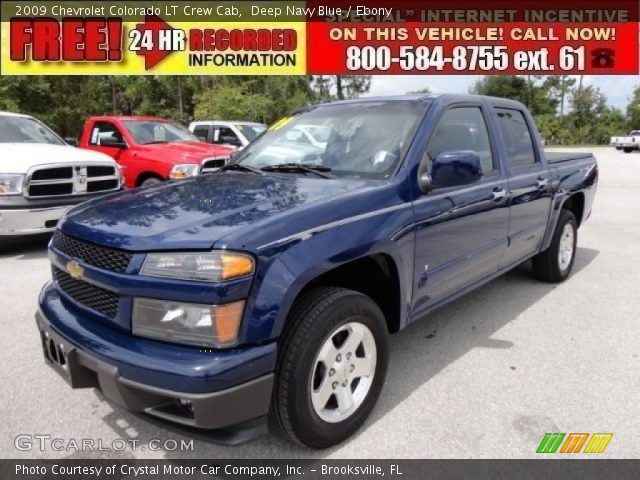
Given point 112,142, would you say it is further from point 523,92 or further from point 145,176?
point 523,92

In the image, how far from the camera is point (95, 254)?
2.34 metres

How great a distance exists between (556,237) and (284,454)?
357cm

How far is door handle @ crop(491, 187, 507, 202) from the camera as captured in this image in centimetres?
363

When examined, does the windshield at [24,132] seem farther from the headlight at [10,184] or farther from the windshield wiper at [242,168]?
the windshield wiper at [242,168]

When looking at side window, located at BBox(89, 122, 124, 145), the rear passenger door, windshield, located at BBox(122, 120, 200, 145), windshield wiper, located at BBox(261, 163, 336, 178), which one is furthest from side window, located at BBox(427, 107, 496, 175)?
side window, located at BBox(89, 122, 124, 145)

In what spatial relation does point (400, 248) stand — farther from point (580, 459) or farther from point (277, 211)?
point (580, 459)

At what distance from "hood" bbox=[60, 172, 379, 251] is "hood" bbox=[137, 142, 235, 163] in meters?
4.94

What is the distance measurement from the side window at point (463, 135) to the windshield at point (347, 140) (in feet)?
0.61

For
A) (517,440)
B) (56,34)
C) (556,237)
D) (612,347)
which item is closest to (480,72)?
(56,34)

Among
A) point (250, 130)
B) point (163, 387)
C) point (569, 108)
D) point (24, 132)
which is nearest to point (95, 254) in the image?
point (163, 387)

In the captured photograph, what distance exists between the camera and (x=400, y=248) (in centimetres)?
276

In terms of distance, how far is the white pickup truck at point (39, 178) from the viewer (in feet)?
19.2

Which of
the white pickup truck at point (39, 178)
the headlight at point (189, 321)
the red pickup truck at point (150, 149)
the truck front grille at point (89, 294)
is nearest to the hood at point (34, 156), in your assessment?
the white pickup truck at point (39, 178)

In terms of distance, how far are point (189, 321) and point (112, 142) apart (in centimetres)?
743
